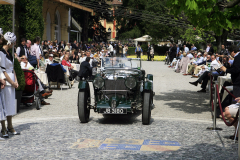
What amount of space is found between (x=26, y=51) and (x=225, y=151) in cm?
1064

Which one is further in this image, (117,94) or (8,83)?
(117,94)

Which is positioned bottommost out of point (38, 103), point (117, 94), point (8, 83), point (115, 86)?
point (38, 103)

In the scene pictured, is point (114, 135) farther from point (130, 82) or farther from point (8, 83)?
point (8, 83)

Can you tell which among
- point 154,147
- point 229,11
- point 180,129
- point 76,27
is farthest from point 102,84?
point 76,27

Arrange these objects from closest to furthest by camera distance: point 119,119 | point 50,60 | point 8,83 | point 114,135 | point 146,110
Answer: point 8,83, point 114,135, point 146,110, point 119,119, point 50,60

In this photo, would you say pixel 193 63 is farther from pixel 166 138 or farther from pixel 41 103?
pixel 166 138

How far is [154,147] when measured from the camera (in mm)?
6250

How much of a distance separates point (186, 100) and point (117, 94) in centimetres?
432

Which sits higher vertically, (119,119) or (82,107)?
(82,107)

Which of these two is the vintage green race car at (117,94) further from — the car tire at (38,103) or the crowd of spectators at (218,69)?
the car tire at (38,103)

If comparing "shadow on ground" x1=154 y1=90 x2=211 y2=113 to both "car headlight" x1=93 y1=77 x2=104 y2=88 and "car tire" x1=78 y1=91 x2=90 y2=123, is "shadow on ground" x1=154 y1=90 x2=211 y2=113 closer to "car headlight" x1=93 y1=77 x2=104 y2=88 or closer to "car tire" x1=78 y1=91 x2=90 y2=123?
"car headlight" x1=93 y1=77 x2=104 y2=88

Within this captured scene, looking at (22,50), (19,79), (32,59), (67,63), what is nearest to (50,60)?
(32,59)

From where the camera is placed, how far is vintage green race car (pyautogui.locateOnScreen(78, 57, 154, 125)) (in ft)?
26.9

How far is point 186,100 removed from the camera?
41.0 ft
